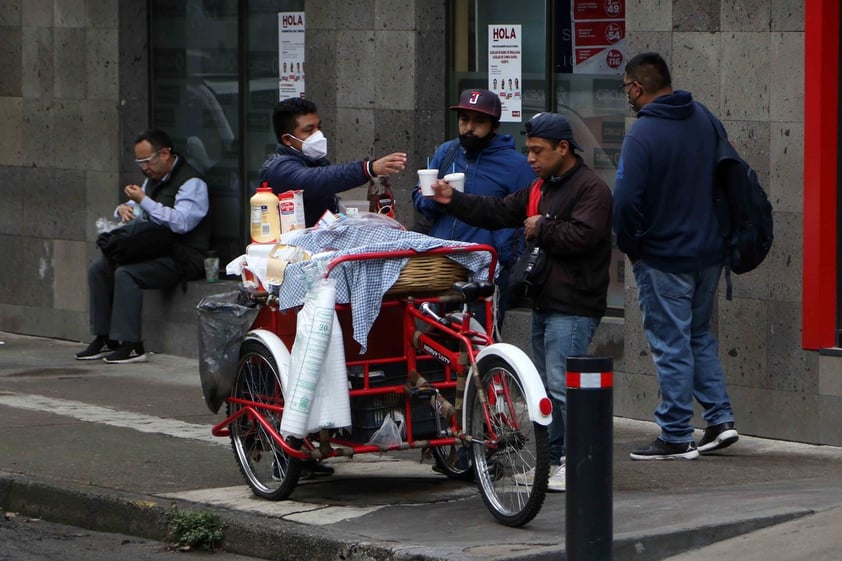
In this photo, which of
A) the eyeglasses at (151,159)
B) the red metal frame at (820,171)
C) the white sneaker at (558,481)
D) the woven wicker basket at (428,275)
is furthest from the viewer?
the eyeglasses at (151,159)

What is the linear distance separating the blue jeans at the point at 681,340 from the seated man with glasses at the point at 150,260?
4.59 metres

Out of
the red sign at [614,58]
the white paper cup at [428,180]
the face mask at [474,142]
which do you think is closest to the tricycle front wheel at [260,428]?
the white paper cup at [428,180]

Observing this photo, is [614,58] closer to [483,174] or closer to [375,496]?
[483,174]

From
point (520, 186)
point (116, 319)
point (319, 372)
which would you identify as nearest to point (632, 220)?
point (520, 186)

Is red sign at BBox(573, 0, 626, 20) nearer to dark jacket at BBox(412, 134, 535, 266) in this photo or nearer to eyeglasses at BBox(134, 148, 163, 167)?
dark jacket at BBox(412, 134, 535, 266)

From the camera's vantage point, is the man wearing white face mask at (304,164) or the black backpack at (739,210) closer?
the man wearing white face mask at (304,164)

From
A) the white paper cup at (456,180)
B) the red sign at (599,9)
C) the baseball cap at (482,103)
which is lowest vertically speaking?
the white paper cup at (456,180)

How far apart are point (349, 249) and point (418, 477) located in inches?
55.8

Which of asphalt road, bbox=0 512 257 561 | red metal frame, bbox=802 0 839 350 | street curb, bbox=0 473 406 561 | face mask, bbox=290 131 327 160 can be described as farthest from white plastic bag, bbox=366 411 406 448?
red metal frame, bbox=802 0 839 350

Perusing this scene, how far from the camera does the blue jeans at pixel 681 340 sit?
8.04 meters

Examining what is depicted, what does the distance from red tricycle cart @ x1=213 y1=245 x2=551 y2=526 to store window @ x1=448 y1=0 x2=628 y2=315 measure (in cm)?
270

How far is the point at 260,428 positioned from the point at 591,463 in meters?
2.27

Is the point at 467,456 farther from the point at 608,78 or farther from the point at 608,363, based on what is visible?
the point at 608,78

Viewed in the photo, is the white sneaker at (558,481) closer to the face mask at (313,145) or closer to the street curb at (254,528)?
the street curb at (254,528)
